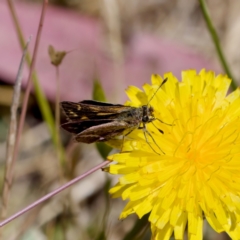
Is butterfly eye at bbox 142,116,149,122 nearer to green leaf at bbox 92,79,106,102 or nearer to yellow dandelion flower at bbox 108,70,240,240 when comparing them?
yellow dandelion flower at bbox 108,70,240,240

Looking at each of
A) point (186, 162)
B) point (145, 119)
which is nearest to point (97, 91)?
point (145, 119)

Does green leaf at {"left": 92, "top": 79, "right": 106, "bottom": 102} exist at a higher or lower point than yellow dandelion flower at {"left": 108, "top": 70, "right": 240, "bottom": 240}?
higher

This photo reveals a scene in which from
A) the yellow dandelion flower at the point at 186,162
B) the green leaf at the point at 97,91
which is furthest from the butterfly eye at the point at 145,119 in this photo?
the green leaf at the point at 97,91

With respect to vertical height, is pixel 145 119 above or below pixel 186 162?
above

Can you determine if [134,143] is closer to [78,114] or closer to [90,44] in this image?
[78,114]

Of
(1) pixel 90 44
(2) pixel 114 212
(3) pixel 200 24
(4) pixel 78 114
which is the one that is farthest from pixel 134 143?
(3) pixel 200 24

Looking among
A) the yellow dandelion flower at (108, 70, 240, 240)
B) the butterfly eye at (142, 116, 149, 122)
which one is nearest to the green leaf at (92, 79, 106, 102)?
the yellow dandelion flower at (108, 70, 240, 240)

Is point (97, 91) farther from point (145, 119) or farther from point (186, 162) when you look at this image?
point (186, 162)

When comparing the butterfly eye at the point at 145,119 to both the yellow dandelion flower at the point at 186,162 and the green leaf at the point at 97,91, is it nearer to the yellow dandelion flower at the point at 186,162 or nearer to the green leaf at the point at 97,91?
the yellow dandelion flower at the point at 186,162
